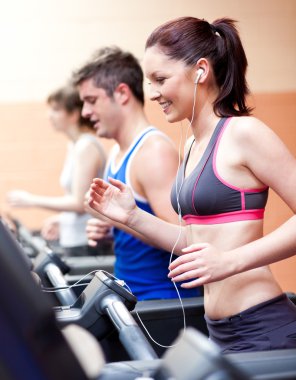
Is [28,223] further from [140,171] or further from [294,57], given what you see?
[140,171]

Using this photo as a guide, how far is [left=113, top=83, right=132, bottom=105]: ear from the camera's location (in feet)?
8.07

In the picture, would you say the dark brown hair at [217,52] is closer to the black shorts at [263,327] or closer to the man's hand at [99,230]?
the black shorts at [263,327]

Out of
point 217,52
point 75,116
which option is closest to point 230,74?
point 217,52

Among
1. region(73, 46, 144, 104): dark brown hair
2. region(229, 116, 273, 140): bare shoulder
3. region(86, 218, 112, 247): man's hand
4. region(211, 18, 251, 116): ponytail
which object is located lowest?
region(86, 218, 112, 247): man's hand

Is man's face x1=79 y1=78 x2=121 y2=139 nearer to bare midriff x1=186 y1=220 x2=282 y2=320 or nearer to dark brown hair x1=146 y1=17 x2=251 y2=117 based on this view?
dark brown hair x1=146 y1=17 x2=251 y2=117

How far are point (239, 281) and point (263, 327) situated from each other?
107 mm

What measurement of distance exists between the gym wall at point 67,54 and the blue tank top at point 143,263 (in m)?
1.95

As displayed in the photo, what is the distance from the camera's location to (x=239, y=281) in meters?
1.59

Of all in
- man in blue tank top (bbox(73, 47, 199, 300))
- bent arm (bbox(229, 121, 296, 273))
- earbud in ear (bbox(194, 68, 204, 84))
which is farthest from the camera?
man in blue tank top (bbox(73, 47, 199, 300))

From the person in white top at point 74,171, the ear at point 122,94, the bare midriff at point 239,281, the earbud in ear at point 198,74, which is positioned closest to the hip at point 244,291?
the bare midriff at point 239,281

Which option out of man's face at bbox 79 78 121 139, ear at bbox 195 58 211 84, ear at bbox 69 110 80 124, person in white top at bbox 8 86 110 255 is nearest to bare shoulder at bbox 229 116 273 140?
ear at bbox 195 58 211 84

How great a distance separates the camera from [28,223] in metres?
5.11

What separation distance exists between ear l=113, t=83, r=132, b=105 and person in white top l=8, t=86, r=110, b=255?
2.98 feet

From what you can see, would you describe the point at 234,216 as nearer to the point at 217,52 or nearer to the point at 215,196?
the point at 215,196
